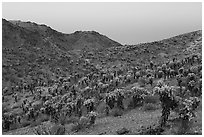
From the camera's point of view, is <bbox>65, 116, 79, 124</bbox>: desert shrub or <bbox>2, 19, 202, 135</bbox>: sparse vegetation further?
<bbox>65, 116, 79, 124</bbox>: desert shrub

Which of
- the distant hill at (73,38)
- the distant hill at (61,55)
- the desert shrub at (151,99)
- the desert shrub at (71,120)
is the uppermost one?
the distant hill at (73,38)

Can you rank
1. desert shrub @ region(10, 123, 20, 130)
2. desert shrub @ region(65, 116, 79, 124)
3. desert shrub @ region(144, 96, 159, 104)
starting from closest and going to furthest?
desert shrub @ region(65, 116, 79, 124)
desert shrub @ region(144, 96, 159, 104)
desert shrub @ region(10, 123, 20, 130)

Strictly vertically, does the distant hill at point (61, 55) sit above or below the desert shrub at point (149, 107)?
above

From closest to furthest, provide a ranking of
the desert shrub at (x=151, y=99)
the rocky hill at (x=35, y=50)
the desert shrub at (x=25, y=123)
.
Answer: the desert shrub at (x=151, y=99), the desert shrub at (x=25, y=123), the rocky hill at (x=35, y=50)

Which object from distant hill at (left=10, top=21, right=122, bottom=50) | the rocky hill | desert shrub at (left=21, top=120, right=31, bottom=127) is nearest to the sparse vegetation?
desert shrub at (left=21, top=120, right=31, bottom=127)

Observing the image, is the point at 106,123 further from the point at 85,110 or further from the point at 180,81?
the point at 180,81


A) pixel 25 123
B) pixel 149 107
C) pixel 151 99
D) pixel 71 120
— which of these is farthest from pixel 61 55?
pixel 149 107

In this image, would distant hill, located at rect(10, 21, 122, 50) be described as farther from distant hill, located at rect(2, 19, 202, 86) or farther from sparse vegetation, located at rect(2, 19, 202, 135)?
sparse vegetation, located at rect(2, 19, 202, 135)

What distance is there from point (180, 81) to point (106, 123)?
639cm

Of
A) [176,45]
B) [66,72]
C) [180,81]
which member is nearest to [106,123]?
[180,81]

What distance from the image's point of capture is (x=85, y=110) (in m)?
15.4

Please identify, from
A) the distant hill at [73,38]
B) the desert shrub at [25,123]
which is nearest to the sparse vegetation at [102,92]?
the desert shrub at [25,123]

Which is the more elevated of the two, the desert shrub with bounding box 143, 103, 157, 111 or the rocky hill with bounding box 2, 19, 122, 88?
the rocky hill with bounding box 2, 19, 122, 88

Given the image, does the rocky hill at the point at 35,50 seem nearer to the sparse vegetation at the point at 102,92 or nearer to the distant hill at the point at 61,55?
the distant hill at the point at 61,55
